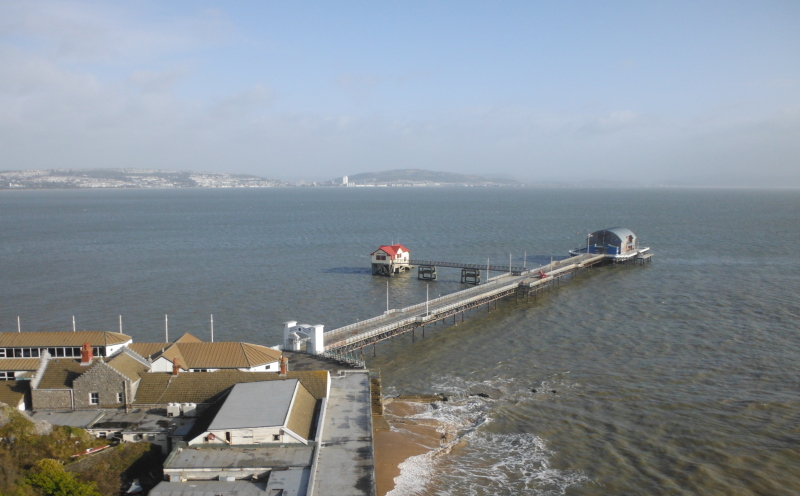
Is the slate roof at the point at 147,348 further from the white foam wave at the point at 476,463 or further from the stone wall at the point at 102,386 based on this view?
the white foam wave at the point at 476,463

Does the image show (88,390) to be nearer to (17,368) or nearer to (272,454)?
(17,368)

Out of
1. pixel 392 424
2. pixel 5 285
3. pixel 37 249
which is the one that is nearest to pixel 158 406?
pixel 392 424

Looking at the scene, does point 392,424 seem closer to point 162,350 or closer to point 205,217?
point 162,350

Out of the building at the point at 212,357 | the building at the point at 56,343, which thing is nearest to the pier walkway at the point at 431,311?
the building at the point at 212,357

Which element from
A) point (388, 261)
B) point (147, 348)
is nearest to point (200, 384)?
point (147, 348)

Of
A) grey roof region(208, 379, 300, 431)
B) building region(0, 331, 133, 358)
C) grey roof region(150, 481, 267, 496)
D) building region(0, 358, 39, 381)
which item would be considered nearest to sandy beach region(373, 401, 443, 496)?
grey roof region(208, 379, 300, 431)
